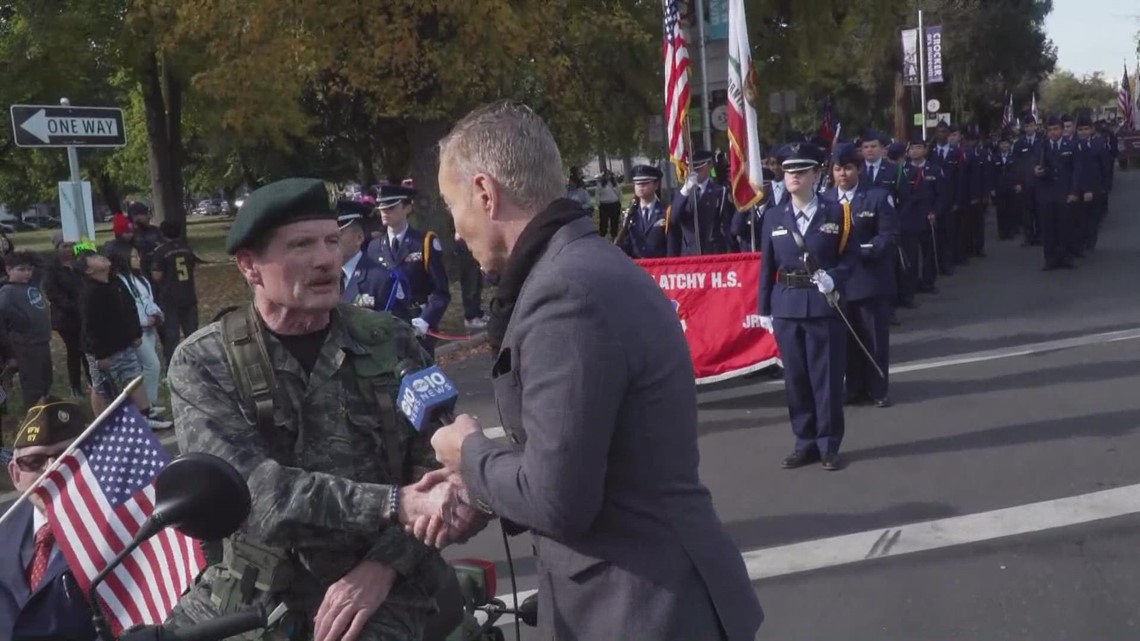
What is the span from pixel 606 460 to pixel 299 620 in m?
0.98

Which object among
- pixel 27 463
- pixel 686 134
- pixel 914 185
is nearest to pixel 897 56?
pixel 914 185

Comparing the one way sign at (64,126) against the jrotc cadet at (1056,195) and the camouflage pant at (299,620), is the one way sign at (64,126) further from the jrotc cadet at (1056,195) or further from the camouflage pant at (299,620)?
the jrotc cadet at (1056,195)

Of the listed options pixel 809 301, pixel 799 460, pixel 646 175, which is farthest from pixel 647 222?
pixel 799 460

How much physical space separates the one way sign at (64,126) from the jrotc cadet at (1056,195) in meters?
12.1

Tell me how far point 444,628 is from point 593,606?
2.20 feet

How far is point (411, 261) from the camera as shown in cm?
860

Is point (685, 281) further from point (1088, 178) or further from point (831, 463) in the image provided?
point (1088, 178)

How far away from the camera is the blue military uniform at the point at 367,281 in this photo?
8391 millimetres

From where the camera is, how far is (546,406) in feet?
6.79

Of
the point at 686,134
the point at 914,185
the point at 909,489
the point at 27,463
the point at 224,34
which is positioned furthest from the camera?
the point at 224,34

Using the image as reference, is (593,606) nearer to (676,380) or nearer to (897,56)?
(676,380)

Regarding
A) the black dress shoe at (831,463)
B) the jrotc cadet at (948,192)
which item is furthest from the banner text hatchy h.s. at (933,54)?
the black dress shoe at (831,463)

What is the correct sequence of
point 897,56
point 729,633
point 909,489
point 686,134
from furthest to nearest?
point 897,56
point 686,134
point 909,489
point 729,633

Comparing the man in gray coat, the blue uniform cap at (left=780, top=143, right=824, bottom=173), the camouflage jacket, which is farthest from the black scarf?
the blue uniform cap at (left=780, top=143, right=824, bottom=173)
